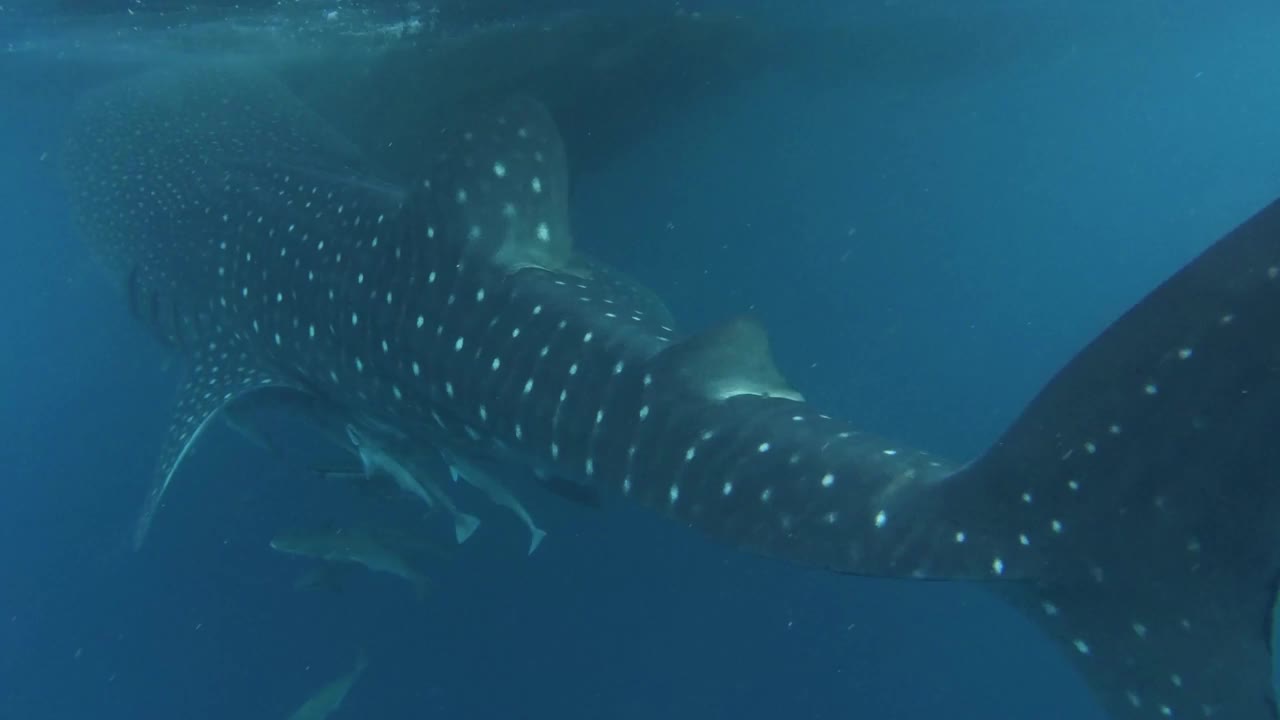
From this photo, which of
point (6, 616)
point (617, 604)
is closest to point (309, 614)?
point (617, 604)

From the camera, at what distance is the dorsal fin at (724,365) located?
399 cm

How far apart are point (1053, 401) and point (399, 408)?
4064 millimetres

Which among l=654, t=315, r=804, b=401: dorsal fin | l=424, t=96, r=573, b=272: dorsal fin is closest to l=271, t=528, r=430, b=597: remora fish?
l=424, t=96, r=573, b=272: dorsal fin

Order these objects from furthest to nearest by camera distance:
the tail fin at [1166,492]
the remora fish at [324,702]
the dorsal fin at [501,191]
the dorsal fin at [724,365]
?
the remora fish at [324,702] < the dorsal fin at [501,191] < the dorsal fin at [724,365] < the tail fin at [1166,492]

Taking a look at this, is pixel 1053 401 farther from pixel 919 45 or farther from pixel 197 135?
pixel 919 45

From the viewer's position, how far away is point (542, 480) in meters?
4.93

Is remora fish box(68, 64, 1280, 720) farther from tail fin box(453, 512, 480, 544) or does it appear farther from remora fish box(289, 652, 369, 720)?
remora fish box(289, 652, 369, 720)

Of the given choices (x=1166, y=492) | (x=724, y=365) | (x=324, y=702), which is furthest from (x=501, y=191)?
(x=324, y=702)

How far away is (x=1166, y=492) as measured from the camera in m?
2.68

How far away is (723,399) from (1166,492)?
72.3 inches

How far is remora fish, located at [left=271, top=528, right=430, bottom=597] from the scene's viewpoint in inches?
229

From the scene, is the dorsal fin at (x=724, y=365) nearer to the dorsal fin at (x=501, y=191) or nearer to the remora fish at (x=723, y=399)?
the remora fish at (x=723, y=399)

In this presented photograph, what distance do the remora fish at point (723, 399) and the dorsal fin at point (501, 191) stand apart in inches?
0.7

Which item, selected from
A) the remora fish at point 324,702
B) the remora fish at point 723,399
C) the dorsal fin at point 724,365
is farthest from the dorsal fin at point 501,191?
the remora fish at point 324,702
